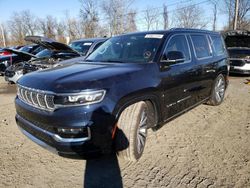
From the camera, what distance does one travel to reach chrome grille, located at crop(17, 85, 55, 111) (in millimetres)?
2818

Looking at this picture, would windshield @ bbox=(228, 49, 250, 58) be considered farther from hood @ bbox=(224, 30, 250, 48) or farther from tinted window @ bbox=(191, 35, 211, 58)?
tinted window @ bbox=(191, 35, 211, 58)

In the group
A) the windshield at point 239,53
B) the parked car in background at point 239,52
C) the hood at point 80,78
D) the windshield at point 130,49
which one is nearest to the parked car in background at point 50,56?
the windshield at point 130,49

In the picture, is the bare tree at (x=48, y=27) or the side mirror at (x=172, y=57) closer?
the side mirror at (x=172, y=57)

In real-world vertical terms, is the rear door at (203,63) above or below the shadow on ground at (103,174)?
above

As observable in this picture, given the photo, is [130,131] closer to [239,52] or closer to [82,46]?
[82,46]

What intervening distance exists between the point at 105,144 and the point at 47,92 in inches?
36.6

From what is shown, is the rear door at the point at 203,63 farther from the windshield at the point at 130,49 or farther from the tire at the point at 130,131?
the tire at the point at 130,131

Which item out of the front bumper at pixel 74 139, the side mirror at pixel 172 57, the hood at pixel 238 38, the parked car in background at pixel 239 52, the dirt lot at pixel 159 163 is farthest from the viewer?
the hood at pixel 238 38

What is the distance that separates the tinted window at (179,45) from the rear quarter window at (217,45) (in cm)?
143

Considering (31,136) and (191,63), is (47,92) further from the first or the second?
(191,63)

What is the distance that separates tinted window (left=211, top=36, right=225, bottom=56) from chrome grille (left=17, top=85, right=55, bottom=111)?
4.13m

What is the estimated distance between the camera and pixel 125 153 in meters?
3.22

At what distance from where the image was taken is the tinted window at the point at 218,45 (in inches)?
218

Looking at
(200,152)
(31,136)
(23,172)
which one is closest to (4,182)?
(23,172)
